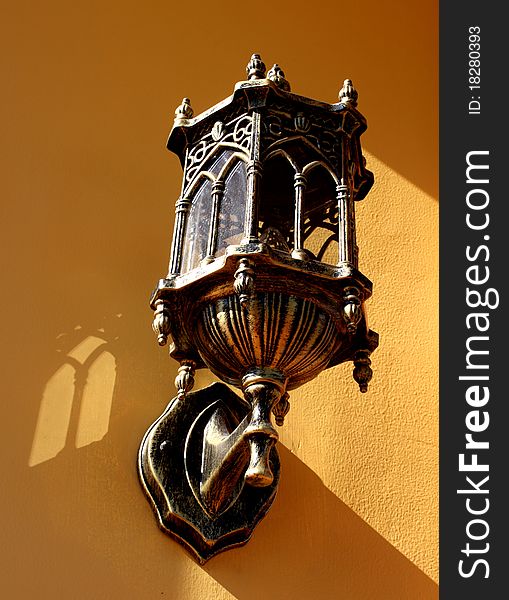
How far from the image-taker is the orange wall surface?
1527mm

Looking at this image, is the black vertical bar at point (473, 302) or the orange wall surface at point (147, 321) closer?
the orange wall surface at point (147, 321)

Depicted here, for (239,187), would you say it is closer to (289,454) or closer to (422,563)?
(289,454)

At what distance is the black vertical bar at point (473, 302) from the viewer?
1671 millimetres

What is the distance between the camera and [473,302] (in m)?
1.84

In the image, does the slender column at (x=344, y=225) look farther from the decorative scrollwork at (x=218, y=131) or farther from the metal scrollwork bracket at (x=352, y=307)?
the decorative scrollwork at (x=218, y=131)

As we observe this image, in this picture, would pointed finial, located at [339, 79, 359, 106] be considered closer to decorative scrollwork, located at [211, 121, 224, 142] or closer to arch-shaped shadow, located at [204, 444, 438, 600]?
decorative scrollwork, located at [211, 121, 224, 142]

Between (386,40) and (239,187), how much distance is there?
85 cm

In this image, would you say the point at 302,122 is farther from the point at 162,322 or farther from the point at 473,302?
the point at 473,302

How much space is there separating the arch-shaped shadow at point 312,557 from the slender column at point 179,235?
0.38 metres

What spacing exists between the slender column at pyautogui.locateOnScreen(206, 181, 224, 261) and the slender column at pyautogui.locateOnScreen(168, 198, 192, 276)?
0.05 m

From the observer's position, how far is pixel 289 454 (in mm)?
1679

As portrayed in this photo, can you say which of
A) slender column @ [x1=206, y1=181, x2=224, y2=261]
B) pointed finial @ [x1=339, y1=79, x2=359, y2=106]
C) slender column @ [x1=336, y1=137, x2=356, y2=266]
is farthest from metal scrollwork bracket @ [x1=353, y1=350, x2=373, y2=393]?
pointed finial @ [x1=339, y1=79, x2=359, y2=106]

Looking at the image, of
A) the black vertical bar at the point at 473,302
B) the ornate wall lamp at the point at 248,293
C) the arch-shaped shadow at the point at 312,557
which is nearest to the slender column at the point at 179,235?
the ornate wall lamp at the point at 248,293

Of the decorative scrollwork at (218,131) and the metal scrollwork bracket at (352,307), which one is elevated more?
the decorative scrollwork at (218,131)
